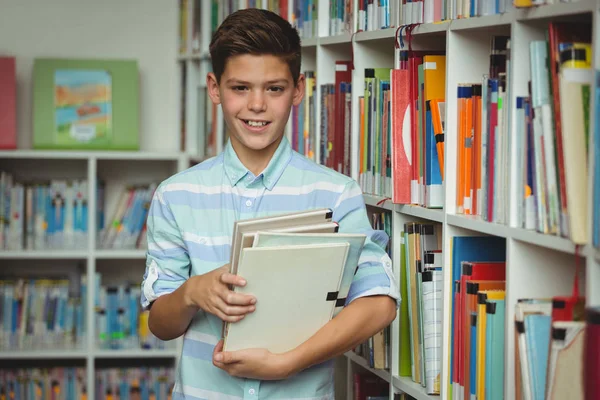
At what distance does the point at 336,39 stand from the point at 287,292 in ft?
3.64

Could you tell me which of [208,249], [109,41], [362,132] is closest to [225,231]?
[208,249]

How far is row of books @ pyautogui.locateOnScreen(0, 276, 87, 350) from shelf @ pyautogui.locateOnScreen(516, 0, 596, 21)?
10.0ft

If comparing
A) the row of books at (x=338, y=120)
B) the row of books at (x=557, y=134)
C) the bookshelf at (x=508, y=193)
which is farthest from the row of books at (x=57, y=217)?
the row of books at (x=557, y=134)

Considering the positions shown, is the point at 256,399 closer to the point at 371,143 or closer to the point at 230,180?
the point at 230,180

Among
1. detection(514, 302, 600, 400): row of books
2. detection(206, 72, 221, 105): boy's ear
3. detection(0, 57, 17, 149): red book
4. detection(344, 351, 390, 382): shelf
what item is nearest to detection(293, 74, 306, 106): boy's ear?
detection(206, 72, 221, 105): boy's ear

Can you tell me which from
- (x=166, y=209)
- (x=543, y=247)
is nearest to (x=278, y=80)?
(x=166, y=209)

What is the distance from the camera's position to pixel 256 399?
5.48 ft

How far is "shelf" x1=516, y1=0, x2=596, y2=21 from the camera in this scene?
4.18 ft

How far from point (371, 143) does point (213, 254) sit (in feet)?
2.25

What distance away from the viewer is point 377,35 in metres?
2.16

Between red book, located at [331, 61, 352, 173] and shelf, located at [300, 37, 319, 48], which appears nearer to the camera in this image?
red book, located at [331, 61, 352, 173]

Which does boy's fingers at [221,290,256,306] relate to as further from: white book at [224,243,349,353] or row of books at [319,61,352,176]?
row of books at [319,61,352,176]

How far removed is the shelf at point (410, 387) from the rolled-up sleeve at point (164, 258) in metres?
0.59

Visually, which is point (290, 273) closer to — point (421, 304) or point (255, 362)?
point (255, 362)
